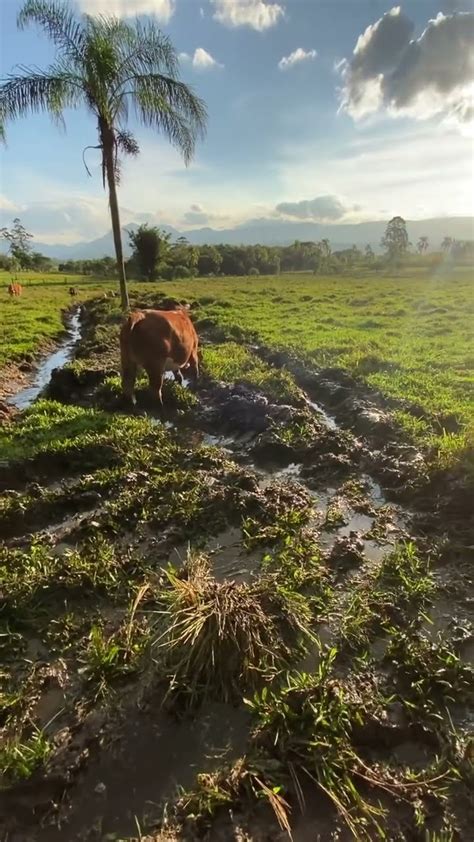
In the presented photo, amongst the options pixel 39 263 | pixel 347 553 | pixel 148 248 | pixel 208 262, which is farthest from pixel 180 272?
pixel 347 553

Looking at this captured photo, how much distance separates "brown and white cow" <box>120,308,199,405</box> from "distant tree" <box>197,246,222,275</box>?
6076cm

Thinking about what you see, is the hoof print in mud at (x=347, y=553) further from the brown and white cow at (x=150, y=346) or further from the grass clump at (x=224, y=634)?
the brown and white cow at (x=150, y=346)

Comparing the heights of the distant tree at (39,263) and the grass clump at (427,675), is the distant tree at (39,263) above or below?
above

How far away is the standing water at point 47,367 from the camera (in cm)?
955

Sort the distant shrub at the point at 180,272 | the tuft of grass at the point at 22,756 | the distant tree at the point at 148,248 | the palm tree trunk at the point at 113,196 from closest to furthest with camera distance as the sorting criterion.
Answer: the tuft of grass at the point at 22,756
the palm tree trunk at the point at 113,196
the distant tree at the point at 148,248
the distant shrub at the point at 180,272

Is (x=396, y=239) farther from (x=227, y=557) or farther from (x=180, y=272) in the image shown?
(x=227, y=557)

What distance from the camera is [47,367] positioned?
41.7 feet

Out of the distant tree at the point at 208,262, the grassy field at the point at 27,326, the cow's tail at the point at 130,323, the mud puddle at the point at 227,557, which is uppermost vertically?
the distant tree at the point at 208,262

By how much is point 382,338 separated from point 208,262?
189 ft

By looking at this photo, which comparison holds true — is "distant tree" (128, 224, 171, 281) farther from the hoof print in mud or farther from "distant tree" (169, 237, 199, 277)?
the hoof print in mud

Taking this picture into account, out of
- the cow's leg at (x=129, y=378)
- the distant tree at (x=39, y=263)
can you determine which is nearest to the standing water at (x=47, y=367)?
the cow's leg at (x=129, y=378)

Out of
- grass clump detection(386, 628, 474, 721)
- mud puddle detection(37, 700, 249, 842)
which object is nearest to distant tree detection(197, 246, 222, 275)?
grass clump detection(386, 628, 474, 721)

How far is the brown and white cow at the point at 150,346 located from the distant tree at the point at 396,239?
→ 9102cm

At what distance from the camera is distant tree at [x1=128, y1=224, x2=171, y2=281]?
44.3 meters
